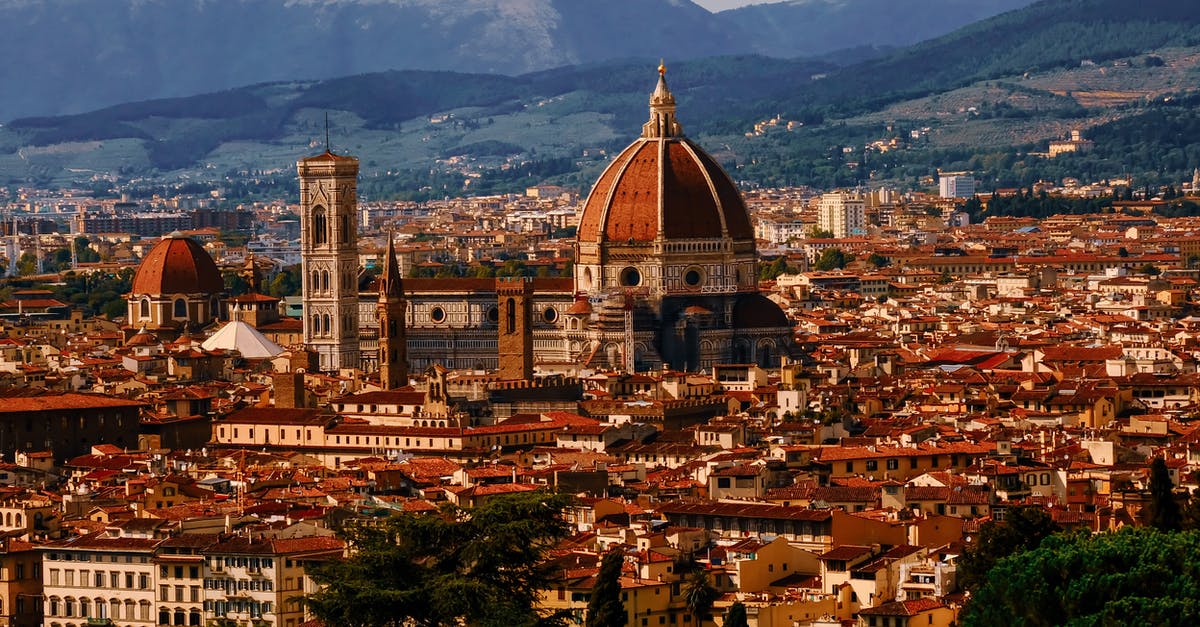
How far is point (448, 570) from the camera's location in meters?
43.7

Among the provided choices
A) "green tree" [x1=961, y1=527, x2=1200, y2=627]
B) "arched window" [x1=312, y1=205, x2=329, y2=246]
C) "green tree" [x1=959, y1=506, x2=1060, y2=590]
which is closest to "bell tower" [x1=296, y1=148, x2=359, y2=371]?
"arched window" [x1=312, y1=205, x2=329, y2=246]

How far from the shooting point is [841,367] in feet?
302

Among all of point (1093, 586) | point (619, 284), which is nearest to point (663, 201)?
Result: point (619, 284)

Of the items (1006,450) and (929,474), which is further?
(1006,450)

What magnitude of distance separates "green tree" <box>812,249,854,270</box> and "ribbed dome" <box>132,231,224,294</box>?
47928mm

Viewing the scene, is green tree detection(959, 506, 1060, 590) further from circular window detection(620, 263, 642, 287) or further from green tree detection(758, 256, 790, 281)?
green tree detection(758, 256, 790, 281)

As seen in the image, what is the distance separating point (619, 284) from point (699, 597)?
64580mm

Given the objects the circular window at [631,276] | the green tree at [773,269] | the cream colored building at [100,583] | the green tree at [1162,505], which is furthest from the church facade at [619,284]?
the green tree at [1162,505]

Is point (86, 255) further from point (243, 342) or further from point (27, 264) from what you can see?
point (243, 342)

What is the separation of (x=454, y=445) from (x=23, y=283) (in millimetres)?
90292

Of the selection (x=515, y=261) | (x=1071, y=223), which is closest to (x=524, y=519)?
(x=515, y=261)

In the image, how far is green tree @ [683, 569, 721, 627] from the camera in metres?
46.0

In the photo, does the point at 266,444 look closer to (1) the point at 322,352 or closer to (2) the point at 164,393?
(2) the point at 164,393

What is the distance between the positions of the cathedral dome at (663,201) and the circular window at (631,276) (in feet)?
3.03
